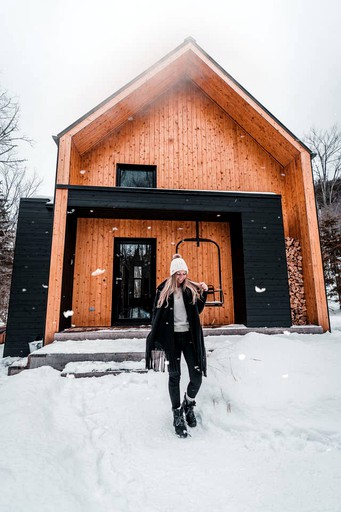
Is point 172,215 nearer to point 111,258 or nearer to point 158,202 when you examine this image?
point 158,202

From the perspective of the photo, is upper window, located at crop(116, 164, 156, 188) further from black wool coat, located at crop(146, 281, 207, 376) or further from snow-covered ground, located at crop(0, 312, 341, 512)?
black wool coat, located at crop(146, 281, 207, 376)

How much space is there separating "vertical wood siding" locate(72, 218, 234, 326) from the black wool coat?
483cm

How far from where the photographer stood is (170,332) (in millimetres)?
2971

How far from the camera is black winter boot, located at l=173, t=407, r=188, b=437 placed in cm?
272

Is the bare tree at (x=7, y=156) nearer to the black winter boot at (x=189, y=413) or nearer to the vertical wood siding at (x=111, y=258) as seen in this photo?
the vertical wood siding at (x=111, y=258)

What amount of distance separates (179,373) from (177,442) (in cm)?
63

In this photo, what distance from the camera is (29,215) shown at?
7.83m

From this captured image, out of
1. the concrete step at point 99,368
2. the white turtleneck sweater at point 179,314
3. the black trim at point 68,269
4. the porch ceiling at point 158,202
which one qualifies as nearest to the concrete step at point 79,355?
the concrete step at point 99,368

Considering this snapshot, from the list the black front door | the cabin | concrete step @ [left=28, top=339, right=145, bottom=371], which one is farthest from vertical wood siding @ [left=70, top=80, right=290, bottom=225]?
concrete step @ [left=28, top=339, right=145, bottom=371]

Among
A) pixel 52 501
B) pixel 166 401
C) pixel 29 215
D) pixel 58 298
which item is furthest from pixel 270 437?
pixel 29 215

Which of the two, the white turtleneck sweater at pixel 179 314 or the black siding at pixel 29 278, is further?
the black siding at pixel 29 278

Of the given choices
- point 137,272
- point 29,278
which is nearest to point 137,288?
point 137,272

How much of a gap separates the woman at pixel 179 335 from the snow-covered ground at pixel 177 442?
0.36 m

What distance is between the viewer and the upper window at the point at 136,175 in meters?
8.48
